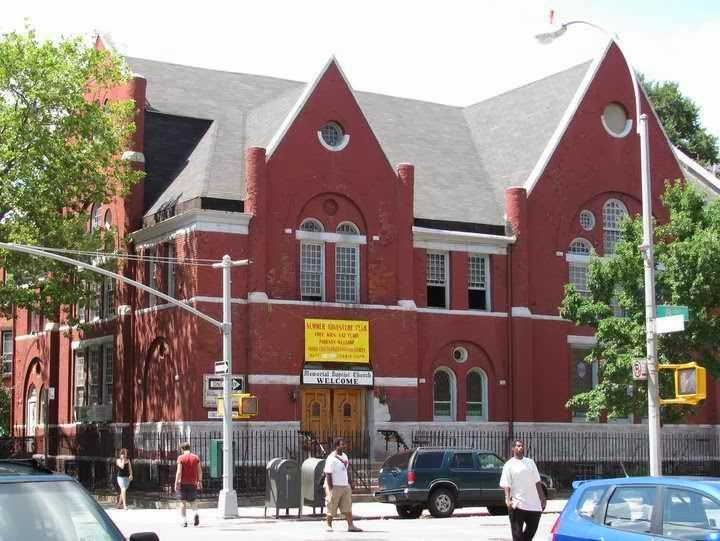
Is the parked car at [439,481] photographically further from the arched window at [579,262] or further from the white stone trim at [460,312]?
the arched window at [579,262]

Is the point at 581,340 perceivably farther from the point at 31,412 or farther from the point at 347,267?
the point at 31,412

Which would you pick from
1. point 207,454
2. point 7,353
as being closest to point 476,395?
point 207,454

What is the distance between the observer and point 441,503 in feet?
99.4

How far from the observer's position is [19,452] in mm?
47281

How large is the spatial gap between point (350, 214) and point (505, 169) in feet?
28.2

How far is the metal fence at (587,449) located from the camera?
4259 cm

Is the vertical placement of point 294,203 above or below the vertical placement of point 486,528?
above

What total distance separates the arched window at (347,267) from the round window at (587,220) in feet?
31.4

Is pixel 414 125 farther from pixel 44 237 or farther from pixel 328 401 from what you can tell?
pixel 44 237

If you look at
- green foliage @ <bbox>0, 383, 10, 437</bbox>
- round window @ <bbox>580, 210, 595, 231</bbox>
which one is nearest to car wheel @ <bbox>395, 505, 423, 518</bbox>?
round window @ <bbox>580, 210, 595, 231</bbox>

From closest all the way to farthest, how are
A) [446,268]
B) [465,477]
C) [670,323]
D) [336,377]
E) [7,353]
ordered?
[670,323] < [465,477] < [336,377] < [446,268] < [7,353]

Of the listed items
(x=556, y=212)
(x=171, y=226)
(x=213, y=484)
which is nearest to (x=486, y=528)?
(x=213, y=484)

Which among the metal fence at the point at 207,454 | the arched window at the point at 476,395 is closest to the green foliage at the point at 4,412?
the metal fence at the point at 207,454

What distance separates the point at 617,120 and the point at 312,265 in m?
14.2
